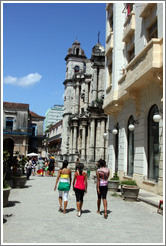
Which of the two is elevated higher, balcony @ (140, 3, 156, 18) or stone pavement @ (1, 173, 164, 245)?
balcony @ (140, 3, 156, 18)

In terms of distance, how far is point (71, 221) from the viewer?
6.60 metres

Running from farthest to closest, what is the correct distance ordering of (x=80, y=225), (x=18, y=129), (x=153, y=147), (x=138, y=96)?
1. (x=18, y=129)
2. (x=138, y=96)
3. (x=153, y=147)
4. (x=80, y=225)

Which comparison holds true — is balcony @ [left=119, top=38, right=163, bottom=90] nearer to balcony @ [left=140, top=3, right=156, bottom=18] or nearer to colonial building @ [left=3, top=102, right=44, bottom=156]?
balcony @ [left=140, top=3, right=156, bottom=18]

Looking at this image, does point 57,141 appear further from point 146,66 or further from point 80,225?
point 80,225

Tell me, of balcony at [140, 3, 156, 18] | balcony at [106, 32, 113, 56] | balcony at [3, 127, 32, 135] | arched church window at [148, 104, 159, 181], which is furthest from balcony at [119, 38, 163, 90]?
balcony at [3, 127, 32, 135]

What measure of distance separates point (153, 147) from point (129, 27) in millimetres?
7799

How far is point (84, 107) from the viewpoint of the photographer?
143ft

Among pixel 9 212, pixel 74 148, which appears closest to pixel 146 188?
pixel 9 212

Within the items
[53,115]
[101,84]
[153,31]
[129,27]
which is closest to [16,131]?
[101,84]

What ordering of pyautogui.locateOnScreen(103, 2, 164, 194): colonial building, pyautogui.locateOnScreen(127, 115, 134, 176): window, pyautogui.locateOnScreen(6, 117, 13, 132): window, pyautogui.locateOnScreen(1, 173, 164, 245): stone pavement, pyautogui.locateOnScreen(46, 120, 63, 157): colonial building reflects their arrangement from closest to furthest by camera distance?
pyautogui.locateOnScreen(1, 173, 164, 245): stone pavement < pyautogui.locateOnScreen(103, 2, 164, 194): colonial building < pyautogui.locateOnScreen(127, 115, 134, 176): window < pyautogui.locateOnScreen(6, 117, 13, 132): window < pyautogui.locateOnScreen(46, 120, 63, 157): colonial building

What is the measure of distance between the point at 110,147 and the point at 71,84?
34658mm

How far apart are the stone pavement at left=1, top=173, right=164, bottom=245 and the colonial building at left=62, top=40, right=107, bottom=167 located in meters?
24.8

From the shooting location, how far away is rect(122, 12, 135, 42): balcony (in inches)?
588

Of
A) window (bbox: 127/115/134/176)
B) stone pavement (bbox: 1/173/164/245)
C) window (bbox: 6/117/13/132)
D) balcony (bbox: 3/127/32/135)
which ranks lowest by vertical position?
stone pavement (bbox: 1/173/164/245)
